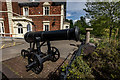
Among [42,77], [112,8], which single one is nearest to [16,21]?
[42,77]

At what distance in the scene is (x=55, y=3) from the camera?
47.1ft

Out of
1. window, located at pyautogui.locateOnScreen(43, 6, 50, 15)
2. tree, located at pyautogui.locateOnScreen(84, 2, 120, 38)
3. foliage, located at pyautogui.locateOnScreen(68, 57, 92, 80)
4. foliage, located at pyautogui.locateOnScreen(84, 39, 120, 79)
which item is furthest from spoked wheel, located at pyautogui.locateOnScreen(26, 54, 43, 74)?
window, located at pyautogui.locateOnScreen(43, 6, 50, 15)

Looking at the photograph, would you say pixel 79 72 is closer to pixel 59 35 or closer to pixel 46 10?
pixel 59 35

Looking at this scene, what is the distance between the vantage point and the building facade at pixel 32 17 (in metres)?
13.0

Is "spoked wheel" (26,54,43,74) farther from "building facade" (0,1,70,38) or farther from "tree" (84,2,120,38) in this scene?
"building facade" (0,1,70,38)

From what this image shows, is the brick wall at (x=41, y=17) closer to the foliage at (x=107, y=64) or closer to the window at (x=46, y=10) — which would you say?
the window at (x=46, y=10)

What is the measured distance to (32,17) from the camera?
49.6ft

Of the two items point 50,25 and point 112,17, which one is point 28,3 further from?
point 112,17

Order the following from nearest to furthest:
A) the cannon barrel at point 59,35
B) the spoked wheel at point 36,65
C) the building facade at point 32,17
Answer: the cannon barrel at point 59,35 < the spoked wheel at point 36,65 < the building facade at point 32,17

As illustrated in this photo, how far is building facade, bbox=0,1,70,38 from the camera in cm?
1300

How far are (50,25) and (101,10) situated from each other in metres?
9.80

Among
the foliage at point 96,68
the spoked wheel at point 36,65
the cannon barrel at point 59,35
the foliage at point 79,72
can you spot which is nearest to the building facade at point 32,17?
the cannon barrel at point 59,35

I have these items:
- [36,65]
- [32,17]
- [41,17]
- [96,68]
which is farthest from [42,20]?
[96,68]

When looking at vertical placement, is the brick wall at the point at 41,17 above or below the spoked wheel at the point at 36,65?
above
